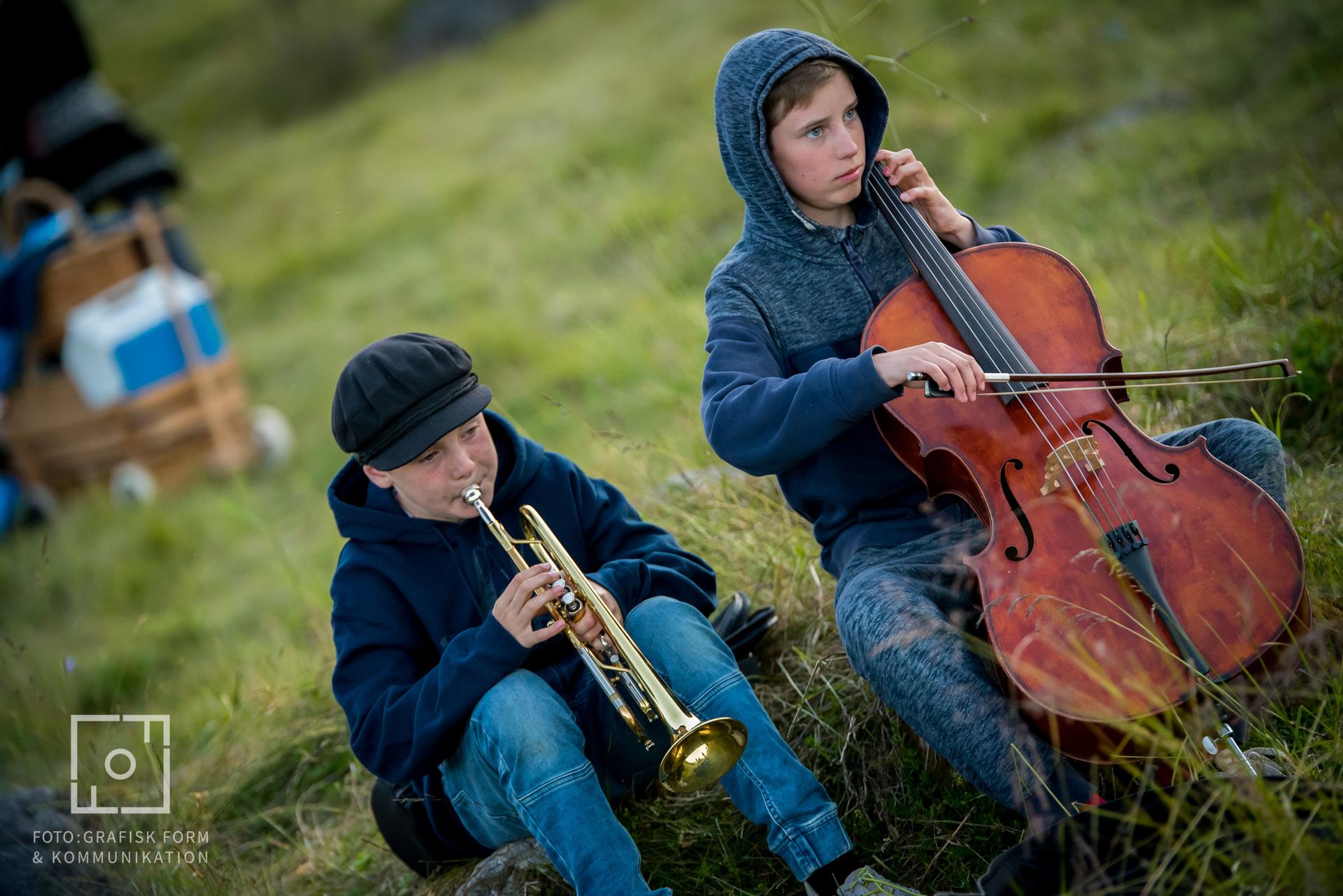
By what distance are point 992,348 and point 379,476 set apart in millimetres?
1468

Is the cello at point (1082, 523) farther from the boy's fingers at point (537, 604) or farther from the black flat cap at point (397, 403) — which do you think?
the black flat cap at point (397, 403)

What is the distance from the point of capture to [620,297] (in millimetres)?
8008

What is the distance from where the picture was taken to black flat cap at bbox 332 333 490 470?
256 centimetres

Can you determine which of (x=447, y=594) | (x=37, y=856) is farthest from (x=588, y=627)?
(x=37, y=856)

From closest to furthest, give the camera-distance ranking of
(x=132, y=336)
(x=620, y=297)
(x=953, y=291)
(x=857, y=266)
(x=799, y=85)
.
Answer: (x=953, y=291) → (x=799, y=85) → (x=857, y=266) → (x=620, y=297) → (x=132, y=336)

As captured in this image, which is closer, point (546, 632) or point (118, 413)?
point (546, 632)

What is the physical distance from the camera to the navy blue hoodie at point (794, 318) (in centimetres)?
250

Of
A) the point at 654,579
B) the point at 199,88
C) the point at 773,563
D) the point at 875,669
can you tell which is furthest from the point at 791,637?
the point at 199,88

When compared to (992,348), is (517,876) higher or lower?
lower

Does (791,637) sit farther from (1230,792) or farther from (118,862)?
(118,862)

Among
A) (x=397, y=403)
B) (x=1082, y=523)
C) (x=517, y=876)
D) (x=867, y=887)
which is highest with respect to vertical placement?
(x=397, y=403)

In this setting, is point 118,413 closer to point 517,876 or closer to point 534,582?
point 517,876

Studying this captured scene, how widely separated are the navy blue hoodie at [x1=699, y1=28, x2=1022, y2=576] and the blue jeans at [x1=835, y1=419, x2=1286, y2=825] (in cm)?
14

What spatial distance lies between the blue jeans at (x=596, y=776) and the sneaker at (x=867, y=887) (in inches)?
2.3
